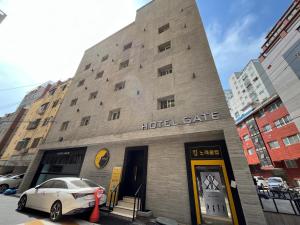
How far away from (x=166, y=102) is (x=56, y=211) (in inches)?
289

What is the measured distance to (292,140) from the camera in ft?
74.5

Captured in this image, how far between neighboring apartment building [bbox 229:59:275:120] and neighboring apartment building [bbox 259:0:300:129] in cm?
1071

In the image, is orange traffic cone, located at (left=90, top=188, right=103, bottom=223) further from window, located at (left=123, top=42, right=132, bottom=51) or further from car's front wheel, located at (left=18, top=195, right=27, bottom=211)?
window, located at (left=123, top=42, right=132, bottom=51)

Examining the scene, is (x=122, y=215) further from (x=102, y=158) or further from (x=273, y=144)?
(x=273, y=144)

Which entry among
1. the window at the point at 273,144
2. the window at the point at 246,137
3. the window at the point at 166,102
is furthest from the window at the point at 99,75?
the window at the point at 246,137

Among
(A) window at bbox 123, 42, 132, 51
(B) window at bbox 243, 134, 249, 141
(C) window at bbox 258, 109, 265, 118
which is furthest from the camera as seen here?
(B) window at bbox 243, 134, 249, 141

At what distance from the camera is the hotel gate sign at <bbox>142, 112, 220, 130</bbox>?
659 centimetres

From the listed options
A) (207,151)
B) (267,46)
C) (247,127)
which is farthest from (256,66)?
(207,151)

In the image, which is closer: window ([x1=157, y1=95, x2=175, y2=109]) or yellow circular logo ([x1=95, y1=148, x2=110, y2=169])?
window ([x1=157, y1=95, x2=175, y2=109])

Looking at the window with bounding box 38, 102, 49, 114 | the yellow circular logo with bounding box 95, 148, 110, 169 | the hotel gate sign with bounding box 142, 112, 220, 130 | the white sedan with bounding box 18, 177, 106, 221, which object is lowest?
the white sedan with bounding box 18, 177, 106, 221

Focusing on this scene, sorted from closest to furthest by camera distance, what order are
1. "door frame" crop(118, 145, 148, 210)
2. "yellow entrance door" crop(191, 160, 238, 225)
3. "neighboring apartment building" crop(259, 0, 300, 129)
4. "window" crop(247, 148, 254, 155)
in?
"yellow entrance door" crop(191, 160, 238, 225), "door frame" crop(118, 145, 148, 210), "neighboring apartment building" crop(259, 0, 300, 129), "window" crop(247, 148, 254, 155)

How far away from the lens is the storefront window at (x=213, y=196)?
538cm

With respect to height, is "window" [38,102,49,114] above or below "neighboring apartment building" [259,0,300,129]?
below

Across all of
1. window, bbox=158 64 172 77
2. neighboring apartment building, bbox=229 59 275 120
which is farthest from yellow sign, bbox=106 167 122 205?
neighboring apartment building, bbox=229 59 275 120
